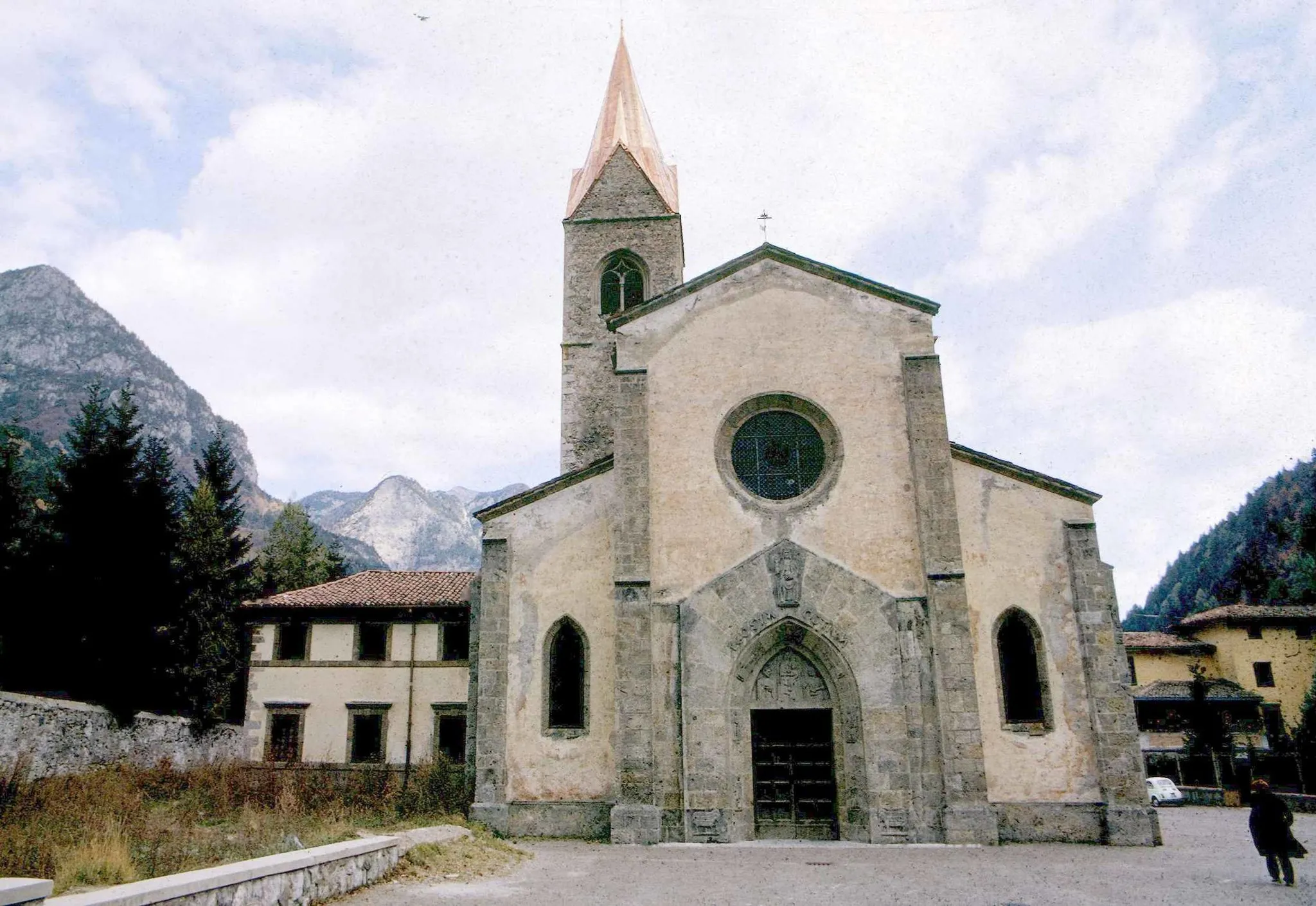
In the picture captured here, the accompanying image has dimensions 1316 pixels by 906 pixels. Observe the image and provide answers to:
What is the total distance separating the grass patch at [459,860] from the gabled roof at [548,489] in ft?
21.1

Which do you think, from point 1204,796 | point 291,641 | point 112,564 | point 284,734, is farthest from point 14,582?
point 1204,796

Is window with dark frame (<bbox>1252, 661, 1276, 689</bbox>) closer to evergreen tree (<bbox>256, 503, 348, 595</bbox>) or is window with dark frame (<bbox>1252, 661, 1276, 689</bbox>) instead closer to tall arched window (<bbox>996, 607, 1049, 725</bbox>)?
tall arched window (<bbox>996, 607, 1049, 725</bbox>)

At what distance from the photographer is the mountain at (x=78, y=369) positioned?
430ft

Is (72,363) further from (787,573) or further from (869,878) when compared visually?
(869,878)

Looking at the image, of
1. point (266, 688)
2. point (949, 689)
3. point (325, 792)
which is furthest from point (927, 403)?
point (266, 688)

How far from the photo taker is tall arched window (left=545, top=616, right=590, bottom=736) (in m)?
17.0

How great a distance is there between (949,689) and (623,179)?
2161cm

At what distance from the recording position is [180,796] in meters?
17.0

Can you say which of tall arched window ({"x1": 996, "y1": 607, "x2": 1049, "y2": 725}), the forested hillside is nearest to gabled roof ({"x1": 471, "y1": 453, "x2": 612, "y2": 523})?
tall arched window ({"x1": 996, "y1": 607, "x2": 1049, "y2": 725})

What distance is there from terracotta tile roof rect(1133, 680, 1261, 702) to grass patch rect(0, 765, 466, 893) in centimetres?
3500

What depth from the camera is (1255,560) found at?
209 feet

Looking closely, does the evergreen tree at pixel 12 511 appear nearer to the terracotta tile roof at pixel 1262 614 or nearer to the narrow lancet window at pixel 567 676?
the narrow lancet window at pixel 567 676

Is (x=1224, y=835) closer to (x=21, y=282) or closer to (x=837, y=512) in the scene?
(x=837, y=512)

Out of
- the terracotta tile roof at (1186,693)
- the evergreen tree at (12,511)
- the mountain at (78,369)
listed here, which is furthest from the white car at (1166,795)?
the mountain at (78,369)
